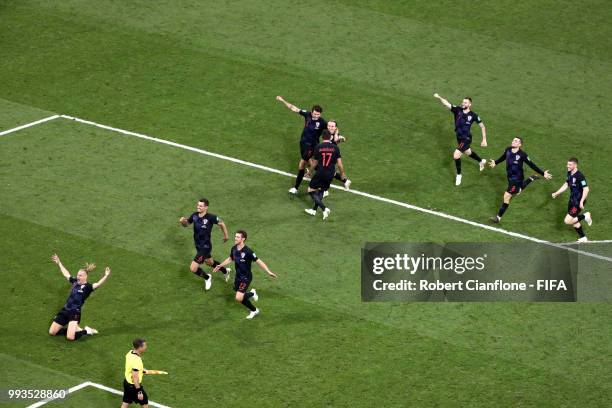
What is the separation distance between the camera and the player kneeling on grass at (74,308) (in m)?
26.0

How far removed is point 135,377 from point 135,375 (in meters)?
0.04

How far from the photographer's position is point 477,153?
33438 mm

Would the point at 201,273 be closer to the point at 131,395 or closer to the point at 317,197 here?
the point at 317,197

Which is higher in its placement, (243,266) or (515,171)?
(515,171)

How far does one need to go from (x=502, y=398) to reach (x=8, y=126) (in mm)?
16141

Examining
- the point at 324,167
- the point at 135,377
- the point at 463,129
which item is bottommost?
the point at 135,377

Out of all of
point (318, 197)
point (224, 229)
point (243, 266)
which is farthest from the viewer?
point (318, 197)

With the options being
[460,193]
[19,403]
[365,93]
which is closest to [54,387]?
[19,403]

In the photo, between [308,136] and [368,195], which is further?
[368,195]

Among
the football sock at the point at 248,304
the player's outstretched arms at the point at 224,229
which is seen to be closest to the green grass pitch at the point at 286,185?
the football sock at the point at 248,304

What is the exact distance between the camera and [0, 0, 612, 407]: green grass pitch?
84.3ft

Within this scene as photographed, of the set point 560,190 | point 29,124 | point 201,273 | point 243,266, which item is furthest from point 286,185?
point 29,124

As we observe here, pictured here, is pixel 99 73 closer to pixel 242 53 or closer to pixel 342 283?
pixel 242 53
